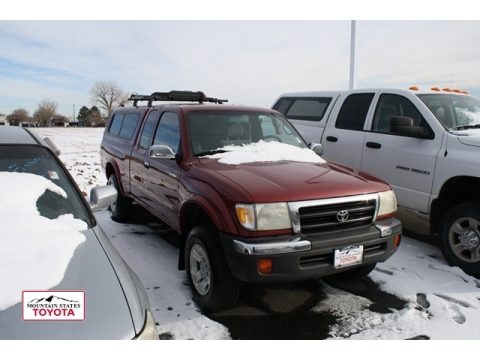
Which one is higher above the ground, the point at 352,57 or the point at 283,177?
the point at 352,57

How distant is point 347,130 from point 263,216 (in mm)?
3311

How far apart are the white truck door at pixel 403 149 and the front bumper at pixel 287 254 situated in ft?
6.20

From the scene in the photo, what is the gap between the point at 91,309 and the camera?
6.01 ft

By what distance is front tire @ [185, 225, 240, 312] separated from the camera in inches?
129

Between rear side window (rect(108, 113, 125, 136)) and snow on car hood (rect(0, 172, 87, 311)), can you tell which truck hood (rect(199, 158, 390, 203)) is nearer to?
snow on car hood (rect(0, 172, 87, 311))

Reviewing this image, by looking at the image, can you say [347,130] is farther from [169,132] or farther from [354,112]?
[169,132]

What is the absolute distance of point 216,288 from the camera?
131 inches

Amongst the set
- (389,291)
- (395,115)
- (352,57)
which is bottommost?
(389,291)

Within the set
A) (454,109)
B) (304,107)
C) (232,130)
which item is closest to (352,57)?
(304,107)

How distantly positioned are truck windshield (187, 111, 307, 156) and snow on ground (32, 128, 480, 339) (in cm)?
137

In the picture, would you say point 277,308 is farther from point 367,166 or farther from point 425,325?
point 367,166

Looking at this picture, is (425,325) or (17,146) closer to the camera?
(17,146)
